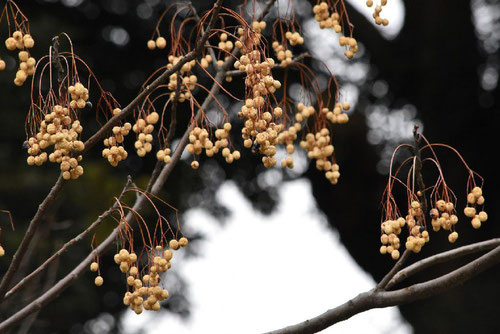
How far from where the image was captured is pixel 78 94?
184 centimetres

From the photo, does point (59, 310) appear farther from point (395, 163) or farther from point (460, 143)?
point (460, 143)

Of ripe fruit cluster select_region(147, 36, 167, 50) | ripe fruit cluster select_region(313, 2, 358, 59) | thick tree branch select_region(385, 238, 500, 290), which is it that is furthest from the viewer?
ripe fruit cluster select_region(147, 36, 167, 50)

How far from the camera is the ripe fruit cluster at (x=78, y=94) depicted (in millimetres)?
1827

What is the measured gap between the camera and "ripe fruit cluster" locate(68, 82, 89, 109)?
1.83 meters

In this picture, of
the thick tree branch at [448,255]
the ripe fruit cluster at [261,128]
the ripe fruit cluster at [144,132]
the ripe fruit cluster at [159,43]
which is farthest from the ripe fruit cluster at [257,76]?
the ripe fruit cluster at [159,43]

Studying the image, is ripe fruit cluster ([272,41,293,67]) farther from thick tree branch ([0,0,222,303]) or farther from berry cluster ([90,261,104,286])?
berry cluster ([90,261,104,286])

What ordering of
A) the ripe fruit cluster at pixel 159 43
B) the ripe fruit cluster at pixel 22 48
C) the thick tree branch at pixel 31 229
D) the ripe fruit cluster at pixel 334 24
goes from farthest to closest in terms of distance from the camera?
the ripe fruit cluster at pixel 159 43, the ripe fruit cluster at pixel 334 24, the thick tree branch at pixel 31 229, the ripe fruit cluster at pixel 22 48

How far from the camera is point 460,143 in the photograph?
5.36 m

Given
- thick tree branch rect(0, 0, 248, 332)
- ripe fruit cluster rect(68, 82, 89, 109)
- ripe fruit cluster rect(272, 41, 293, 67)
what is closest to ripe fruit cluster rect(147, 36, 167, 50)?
thick tree branch rect(0, 0, 248, 332)

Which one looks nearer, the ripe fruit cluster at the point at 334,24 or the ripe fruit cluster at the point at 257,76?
the ripe fruit cluster at the point at 257,76

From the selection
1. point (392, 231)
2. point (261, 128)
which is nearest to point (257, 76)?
point (261, 128)

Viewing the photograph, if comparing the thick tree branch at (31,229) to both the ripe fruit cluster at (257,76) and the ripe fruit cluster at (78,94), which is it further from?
the ripe fruit cluster at (257,76)

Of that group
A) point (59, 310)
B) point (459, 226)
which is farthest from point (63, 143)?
point (459, 226)

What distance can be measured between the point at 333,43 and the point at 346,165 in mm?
771
